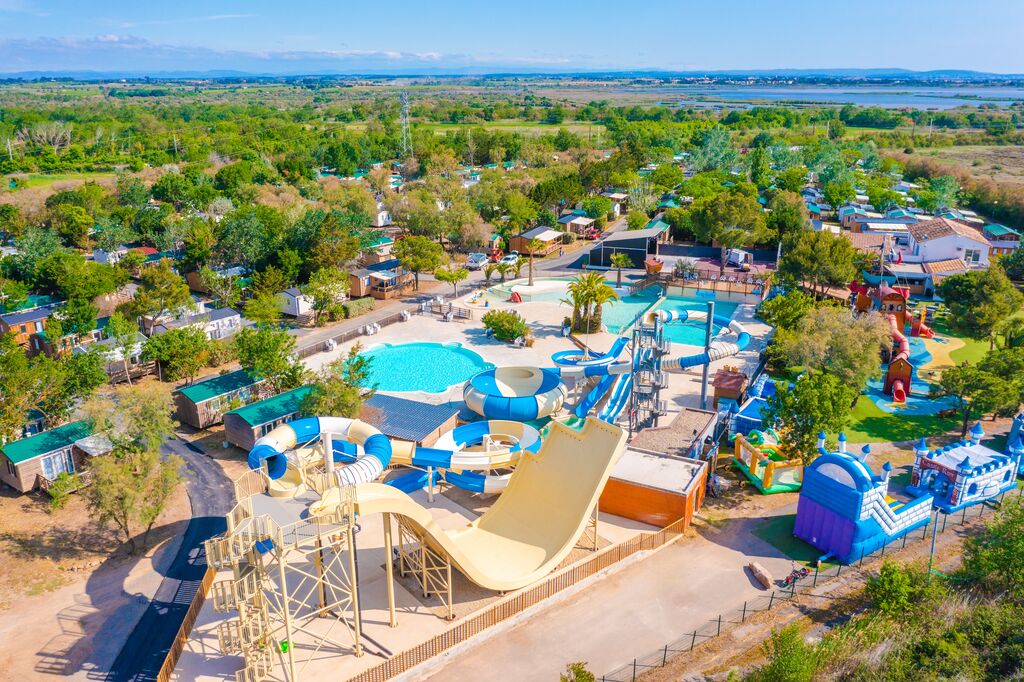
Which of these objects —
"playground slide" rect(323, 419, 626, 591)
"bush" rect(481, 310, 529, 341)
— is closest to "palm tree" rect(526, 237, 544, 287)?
"bush" rect(481, 310, 529, 341)

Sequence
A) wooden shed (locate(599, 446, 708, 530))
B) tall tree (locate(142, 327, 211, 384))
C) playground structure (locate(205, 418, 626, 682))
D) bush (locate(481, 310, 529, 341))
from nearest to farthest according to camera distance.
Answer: playground structure (locate(205, 418, 626, 682))
wooden shed (locate(599, 446, 708, 530))
tall tree (locate(142, 327, 211, 384))
bush (locate(481, 310, 529, 341))

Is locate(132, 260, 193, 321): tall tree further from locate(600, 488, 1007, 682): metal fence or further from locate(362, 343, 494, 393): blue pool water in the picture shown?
locate(600, 488, 1007, 682): metal fence

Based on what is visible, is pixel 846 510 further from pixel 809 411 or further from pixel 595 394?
pixel 595 394

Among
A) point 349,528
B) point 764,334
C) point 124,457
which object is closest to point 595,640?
point 349,528

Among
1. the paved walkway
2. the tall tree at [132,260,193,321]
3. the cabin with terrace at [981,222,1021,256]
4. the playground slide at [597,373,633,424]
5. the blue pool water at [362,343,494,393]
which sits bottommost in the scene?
the blue pool water at [362,343,494,393]

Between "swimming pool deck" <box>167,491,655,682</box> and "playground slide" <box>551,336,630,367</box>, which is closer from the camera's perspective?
"swimming pool deck" <box>167,491,655,682</box>
